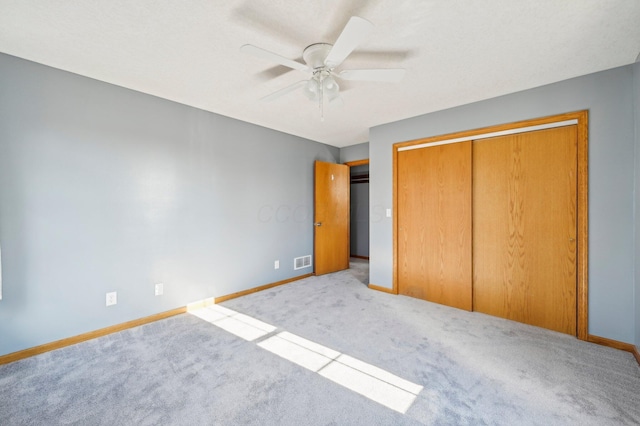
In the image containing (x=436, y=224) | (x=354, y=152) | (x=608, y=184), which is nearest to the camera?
(x=608, y=184)

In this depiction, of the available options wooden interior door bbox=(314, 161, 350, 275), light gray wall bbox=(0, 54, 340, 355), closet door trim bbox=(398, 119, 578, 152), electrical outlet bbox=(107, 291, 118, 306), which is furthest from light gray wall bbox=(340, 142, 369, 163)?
electrical outlet bbox=(107, 291, 118, 306)

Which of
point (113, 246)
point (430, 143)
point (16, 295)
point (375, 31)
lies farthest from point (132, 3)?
point (430, 143)

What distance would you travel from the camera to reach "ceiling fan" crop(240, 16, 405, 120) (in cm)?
146

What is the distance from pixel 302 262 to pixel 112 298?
102 inches

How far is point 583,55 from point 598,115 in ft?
1.98

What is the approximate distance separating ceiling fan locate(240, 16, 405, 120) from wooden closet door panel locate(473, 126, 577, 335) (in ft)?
5.75

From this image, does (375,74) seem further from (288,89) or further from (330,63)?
(288,89)

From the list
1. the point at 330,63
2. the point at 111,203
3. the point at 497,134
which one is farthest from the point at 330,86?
the point at 111,203

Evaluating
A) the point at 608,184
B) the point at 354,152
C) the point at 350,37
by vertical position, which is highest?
the point at 354,152

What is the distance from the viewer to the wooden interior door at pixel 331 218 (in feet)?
15.1

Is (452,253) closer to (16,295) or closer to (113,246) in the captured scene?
(113,246)

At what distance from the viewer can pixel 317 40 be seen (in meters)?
1.86

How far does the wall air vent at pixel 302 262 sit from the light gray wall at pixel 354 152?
2.02 metres

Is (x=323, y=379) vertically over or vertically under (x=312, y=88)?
under
